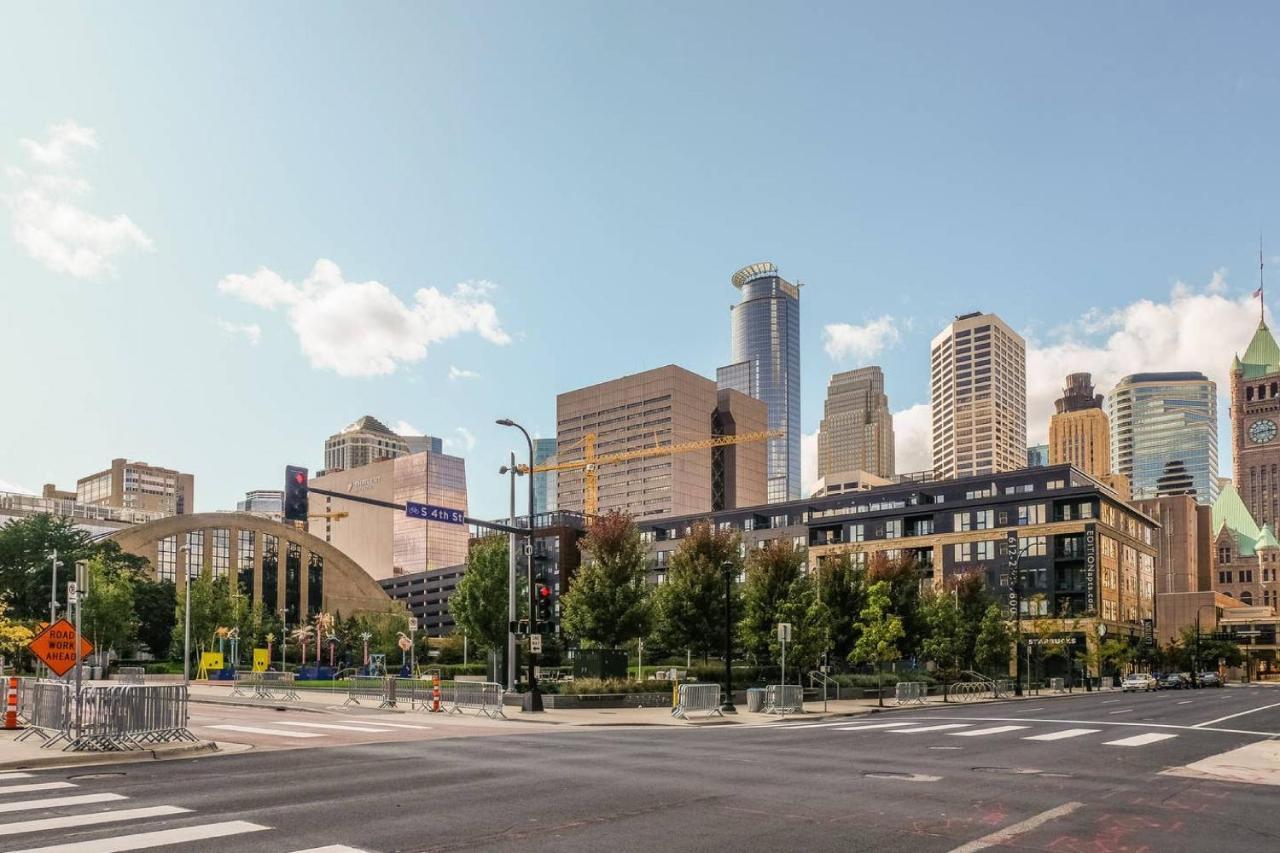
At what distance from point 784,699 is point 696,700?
16.2 ft

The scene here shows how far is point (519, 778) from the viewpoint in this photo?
16.9 m

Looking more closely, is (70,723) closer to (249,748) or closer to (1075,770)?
(249,748)

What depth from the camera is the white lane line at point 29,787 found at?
15141mm

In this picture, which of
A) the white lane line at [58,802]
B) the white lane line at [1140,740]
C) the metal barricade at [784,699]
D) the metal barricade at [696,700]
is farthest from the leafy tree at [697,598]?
→ the white lane line at [58,802]

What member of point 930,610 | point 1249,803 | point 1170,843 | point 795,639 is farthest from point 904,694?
point 1170,843

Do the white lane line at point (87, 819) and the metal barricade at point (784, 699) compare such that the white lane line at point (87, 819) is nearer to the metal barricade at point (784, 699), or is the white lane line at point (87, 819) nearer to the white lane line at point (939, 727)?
the white lane line at point (939, 727)

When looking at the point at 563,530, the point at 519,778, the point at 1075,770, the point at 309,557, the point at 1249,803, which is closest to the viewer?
the point at 1249,803

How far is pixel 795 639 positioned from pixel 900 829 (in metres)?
37.5

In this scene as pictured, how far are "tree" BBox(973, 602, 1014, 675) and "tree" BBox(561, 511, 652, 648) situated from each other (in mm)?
27508

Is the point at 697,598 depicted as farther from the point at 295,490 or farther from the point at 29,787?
the point at 29,787

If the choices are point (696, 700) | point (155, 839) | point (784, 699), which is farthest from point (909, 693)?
point (155, 839)

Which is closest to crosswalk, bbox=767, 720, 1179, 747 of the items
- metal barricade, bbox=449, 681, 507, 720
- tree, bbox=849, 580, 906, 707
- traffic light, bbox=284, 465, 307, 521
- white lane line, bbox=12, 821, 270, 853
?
metal barricade, bbox=449, 681, 507, 720

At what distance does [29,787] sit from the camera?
15578 millimetres

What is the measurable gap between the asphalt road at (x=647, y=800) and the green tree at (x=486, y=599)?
39.9 meters
